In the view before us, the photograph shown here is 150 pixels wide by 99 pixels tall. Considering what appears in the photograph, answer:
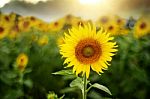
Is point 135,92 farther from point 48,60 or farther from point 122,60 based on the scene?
point 48,60

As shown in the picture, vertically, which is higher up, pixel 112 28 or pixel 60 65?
pixel 112 28

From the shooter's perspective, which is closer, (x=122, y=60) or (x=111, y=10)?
(x=122, y=60)

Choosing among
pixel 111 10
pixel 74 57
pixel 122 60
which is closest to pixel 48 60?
pixel 122 60

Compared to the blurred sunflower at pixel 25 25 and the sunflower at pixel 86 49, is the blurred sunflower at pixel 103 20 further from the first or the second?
the sunflower at pixel 86 49

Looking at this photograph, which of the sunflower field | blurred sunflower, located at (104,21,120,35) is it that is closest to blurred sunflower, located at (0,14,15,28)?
the sunflower field

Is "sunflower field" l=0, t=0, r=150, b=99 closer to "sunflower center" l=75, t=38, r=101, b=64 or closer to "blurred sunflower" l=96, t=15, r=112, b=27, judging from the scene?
"blurred sunflower" l=96, t=15, r=112, b=27

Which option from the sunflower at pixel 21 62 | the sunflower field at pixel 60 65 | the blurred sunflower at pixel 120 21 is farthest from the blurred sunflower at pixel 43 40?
the blurred sunflower at pixel 120 21

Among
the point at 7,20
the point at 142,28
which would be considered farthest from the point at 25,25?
the point at 142,28

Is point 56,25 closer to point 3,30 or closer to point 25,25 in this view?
point 25,25

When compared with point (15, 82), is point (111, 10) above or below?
above
